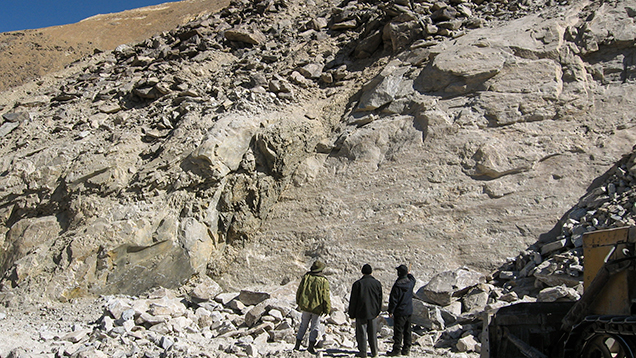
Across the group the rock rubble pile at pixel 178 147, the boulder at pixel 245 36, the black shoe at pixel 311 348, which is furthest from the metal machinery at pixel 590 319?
the boulder at pixel 245 36

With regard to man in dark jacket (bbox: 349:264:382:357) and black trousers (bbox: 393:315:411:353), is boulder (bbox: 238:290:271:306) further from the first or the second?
black trousers (bbox: 393:315:411:353)

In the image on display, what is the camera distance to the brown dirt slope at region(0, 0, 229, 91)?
23.6 m

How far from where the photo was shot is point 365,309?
5363 millimetres

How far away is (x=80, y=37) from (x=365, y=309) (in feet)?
93.4

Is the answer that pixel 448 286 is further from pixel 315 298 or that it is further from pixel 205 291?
pixel 205 291

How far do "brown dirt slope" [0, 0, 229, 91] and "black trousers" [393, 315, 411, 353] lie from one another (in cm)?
2260

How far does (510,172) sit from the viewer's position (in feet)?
27.0

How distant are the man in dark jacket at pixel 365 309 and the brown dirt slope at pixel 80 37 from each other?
22261 mm

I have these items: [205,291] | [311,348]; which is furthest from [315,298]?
[205,291]

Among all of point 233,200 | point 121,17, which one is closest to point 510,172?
point 233,200

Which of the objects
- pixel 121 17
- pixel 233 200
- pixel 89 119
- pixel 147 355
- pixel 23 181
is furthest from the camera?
pixel 121 17

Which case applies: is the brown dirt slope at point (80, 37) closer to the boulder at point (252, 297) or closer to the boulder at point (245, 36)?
the boulder at point (245, 36)

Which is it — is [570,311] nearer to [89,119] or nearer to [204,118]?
[204,118]

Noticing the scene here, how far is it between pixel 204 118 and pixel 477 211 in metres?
6.52
